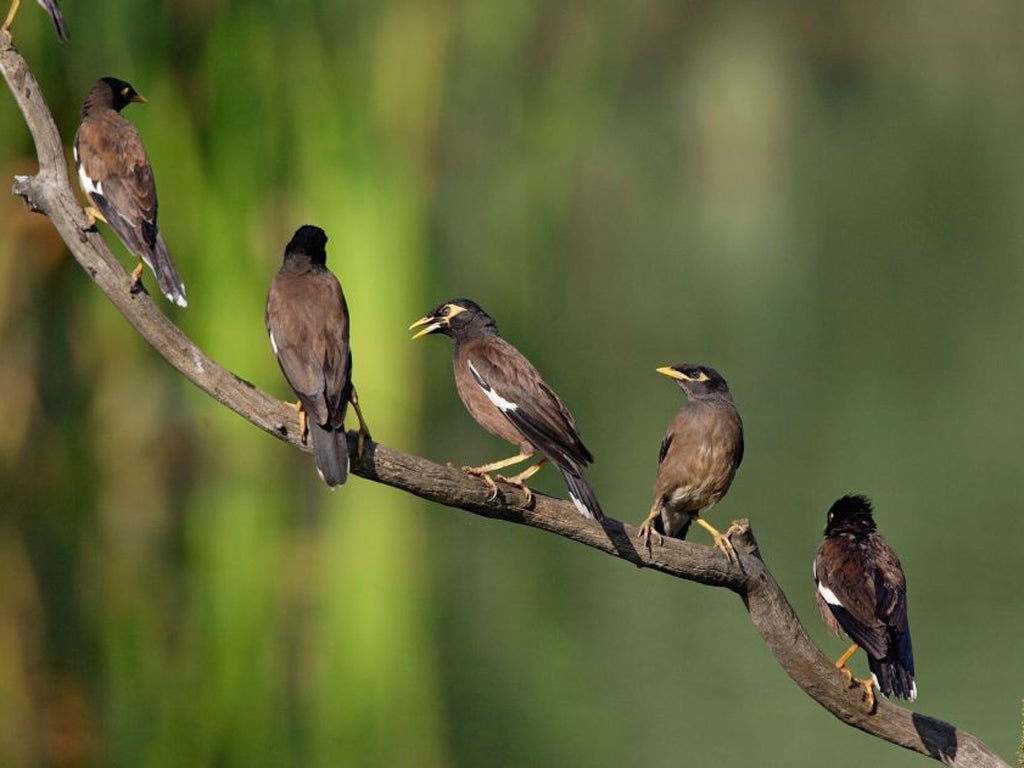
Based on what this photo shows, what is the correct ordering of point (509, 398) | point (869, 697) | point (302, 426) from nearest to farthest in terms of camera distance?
point (302, 426) → point (869, 697) → point (509, 398)

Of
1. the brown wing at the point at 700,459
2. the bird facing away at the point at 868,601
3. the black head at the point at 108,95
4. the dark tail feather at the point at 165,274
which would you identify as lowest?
the bird facing away at the point at 868,601

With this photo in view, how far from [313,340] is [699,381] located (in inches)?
67.4

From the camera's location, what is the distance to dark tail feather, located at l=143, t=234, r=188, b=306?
220 inches

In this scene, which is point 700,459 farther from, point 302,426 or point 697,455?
point 302,426

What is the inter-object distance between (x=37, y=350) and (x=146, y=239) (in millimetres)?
4025

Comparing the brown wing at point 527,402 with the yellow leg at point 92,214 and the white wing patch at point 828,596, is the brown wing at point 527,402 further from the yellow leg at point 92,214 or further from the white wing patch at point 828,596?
the yellow leg at point 92,214

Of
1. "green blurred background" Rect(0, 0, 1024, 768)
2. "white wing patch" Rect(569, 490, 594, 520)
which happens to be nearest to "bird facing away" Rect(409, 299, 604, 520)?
"white wing patch" Rect(569, 490, 594, 520)

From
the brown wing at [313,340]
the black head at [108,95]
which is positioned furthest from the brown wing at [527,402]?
the black head at [108,95]

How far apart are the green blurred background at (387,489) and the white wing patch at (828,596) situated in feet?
8.94

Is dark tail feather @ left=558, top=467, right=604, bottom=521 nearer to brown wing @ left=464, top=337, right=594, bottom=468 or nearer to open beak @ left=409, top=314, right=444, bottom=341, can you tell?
brown wing @ left=464, top=337, right=594, bottom=468

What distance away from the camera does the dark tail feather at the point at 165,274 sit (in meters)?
5.59

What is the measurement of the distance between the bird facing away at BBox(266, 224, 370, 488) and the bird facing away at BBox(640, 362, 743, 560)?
4.20 ft

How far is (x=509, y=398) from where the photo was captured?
575 cm

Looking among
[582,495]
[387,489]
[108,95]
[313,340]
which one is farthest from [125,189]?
[387,489]
